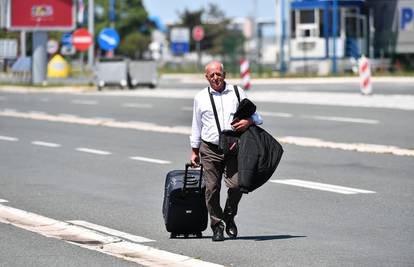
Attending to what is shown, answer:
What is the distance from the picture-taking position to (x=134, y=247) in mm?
9000

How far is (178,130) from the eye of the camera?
23.8 meters

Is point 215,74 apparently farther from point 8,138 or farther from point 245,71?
point 245,71

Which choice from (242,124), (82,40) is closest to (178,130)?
(242,124)

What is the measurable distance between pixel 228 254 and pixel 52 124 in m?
18.4

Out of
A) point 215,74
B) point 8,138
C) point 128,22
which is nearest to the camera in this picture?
point 215,74

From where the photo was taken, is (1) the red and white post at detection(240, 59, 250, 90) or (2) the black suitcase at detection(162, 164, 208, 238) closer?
(2) the black suitcase at detection(162, 164, 208, 238)

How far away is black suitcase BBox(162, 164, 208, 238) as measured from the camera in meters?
9.66

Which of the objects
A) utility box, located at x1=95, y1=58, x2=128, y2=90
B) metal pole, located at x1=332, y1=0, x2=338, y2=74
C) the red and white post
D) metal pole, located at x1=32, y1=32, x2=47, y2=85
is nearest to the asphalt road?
the red and white post

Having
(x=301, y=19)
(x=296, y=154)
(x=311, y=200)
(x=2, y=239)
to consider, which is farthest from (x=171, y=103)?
(x=301, y=19)

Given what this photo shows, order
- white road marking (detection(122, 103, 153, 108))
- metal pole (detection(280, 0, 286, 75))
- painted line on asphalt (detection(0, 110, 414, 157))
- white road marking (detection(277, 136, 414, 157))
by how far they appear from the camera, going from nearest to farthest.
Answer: white road marking (detection(277, 136, 414, 157)) → painted line on asphalt (detection(0, 110, 414, 157)) → white road marking (detection(122, 103, 153, 108)) → metal pole (detection(280, 0, 286, 75))

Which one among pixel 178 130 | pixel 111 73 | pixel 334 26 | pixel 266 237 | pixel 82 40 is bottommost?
pixel 266 237

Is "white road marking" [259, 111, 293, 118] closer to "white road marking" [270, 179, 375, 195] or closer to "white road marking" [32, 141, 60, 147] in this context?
"white road marking" [32, 141, 60, 147]

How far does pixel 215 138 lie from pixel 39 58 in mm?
46573

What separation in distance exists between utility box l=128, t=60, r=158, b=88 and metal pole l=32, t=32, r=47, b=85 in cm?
764
